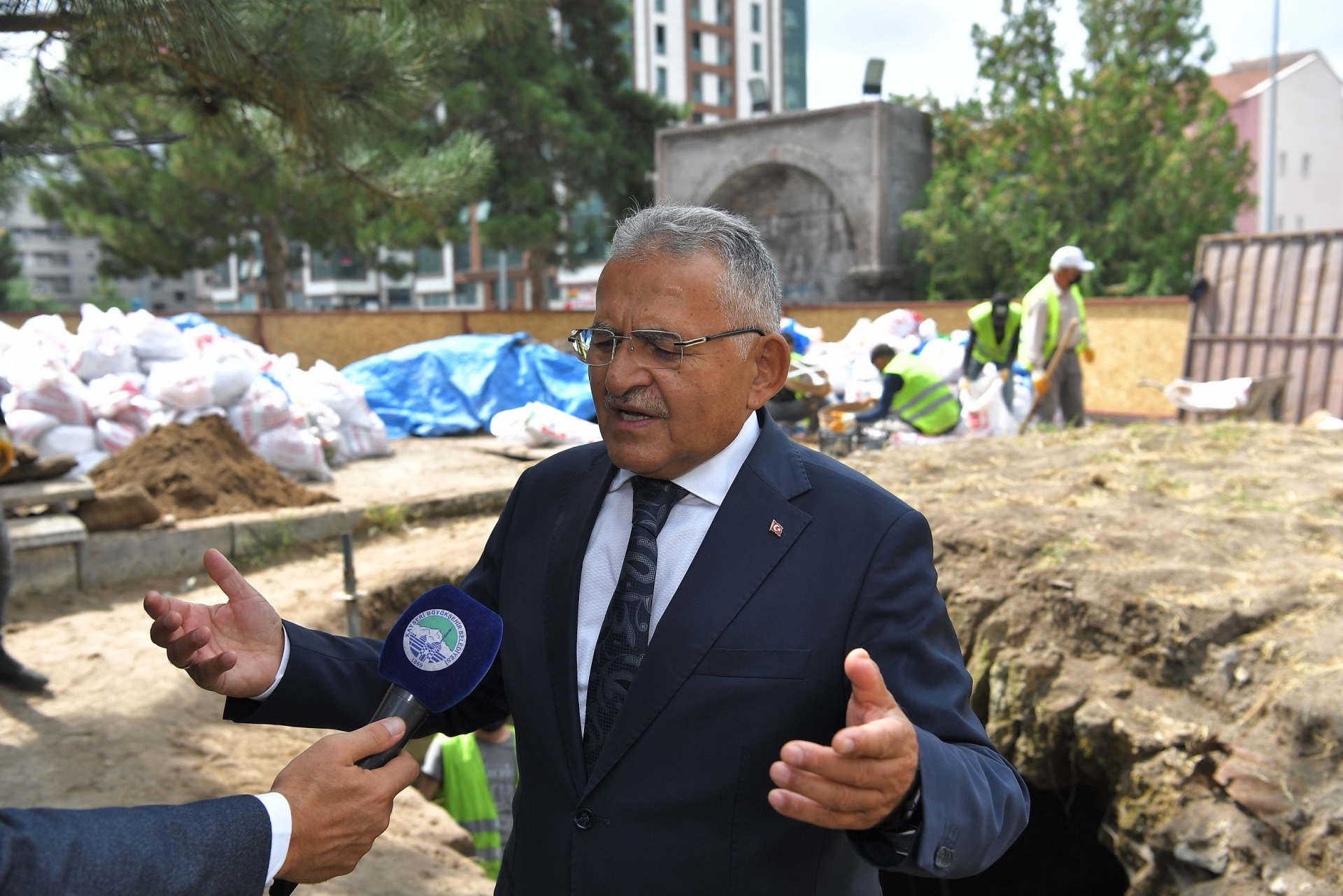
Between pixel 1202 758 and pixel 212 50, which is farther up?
pixel 212 50

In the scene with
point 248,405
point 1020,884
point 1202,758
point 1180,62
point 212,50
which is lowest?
point 1020,884

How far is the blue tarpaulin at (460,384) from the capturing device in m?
10.8

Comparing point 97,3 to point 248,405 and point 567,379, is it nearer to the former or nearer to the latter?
point 248,405

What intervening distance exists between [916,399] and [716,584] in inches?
281

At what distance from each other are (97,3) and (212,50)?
0.39m

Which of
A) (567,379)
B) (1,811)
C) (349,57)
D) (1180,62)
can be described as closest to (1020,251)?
(1180,62)

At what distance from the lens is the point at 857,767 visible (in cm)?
116

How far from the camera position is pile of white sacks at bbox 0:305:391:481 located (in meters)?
6.45

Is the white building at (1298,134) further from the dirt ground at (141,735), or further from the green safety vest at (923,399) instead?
the dirt ground at (141,735)

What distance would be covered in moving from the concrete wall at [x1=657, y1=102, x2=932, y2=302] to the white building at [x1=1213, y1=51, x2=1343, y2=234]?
1665cm

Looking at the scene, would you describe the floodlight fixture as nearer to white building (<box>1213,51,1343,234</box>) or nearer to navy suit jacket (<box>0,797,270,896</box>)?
white building (<box>1213,51,1343,234</box>)

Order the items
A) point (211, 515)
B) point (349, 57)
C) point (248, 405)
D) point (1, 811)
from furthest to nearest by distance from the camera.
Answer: point (248, 405) < point (211, 515) < point (349, 57) < point (1, 811)

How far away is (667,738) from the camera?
144cm

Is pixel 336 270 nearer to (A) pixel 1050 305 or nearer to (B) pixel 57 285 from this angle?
(B) pixel 57 285
